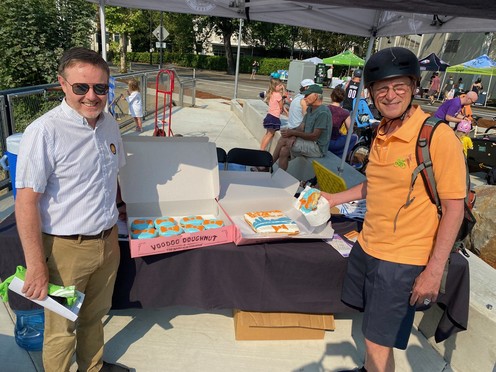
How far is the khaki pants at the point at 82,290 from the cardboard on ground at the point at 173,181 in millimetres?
511

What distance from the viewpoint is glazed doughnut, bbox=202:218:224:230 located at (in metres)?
2.32

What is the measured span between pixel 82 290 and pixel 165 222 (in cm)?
67

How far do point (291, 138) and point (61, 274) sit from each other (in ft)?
13.7

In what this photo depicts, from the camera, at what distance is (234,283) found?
7.51ft

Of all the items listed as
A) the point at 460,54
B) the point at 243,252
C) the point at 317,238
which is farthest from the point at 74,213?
the point at 460,54

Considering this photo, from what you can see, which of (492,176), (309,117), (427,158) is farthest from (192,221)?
(492,176)

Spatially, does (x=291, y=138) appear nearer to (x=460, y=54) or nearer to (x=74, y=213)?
(x=74, y=213)

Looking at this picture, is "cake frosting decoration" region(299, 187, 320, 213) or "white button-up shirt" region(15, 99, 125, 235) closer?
"white button-up shirt" region(15, 99, 125, 235)

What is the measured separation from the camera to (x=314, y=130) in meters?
4.94

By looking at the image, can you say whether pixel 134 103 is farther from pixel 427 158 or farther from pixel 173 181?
pixel 427 158

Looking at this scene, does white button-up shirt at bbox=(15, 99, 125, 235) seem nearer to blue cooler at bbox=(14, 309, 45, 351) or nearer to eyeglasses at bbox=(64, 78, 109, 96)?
eyeglasses at bbox=(64, 78, 109, 96)

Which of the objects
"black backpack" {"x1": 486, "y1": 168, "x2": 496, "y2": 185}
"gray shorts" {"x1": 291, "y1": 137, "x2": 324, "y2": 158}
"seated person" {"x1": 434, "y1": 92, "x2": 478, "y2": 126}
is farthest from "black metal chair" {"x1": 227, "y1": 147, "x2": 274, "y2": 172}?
"seated person" {"x1": 434, "y1": 92, "x2": 478, "y2": 126}

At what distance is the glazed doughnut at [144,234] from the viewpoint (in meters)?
2.11

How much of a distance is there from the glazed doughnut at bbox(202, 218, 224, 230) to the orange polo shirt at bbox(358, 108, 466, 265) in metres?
0.99
